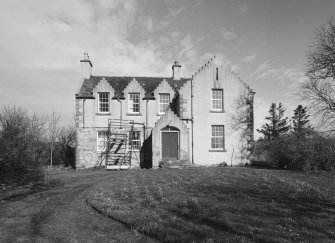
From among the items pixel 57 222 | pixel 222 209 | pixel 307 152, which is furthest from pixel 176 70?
pixel 57 222

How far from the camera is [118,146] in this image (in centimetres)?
2738

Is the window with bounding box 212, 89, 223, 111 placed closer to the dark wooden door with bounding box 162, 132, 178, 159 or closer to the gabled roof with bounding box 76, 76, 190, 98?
the gabled roof with bounding box 76, 76, 190, 98

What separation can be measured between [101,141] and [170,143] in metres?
7.05

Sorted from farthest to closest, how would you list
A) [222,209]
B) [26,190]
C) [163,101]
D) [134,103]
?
1. [163,101]
2. [134,103]
3. [26,190]
4. [222,209]

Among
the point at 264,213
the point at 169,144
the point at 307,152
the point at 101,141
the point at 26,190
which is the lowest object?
the point at 26,190

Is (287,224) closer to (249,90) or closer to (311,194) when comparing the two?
(311,194)

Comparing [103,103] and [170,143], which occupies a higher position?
[103,103]

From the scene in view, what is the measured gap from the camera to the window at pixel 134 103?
28484 mm

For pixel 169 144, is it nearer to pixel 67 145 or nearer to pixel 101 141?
pixel 101 141

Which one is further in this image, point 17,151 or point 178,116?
point 178,116

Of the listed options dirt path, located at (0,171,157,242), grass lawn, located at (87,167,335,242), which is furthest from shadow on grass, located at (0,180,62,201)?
grass lawn, located at (87,167,335,242)

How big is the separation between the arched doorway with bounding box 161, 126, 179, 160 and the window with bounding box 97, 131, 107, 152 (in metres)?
6.01

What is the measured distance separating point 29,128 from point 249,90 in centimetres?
2059

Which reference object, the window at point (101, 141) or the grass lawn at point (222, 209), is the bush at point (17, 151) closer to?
the grass lawn at point (222, 209)
